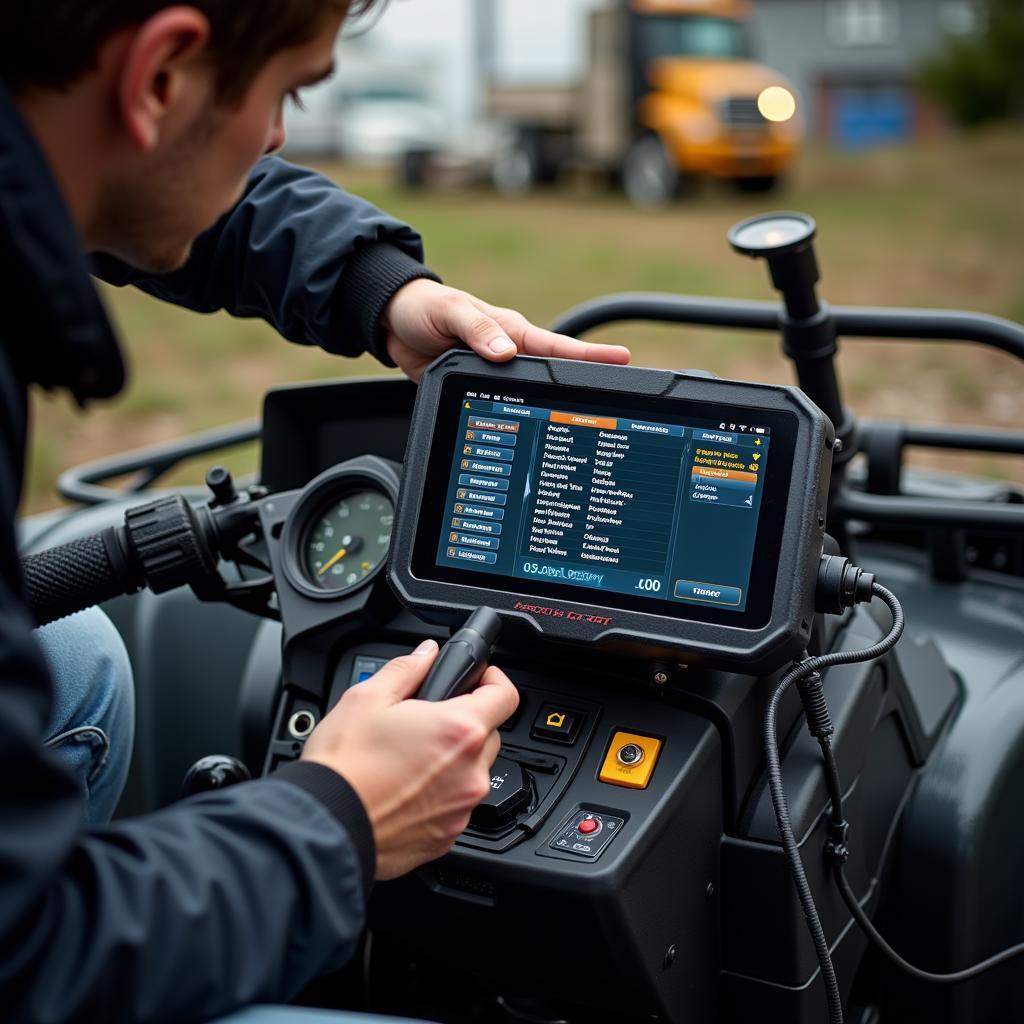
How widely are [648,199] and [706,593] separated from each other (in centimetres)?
1303

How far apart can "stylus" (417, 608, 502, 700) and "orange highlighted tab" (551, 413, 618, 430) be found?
23cm

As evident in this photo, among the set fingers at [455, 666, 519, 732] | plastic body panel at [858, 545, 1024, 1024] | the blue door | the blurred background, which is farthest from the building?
fingers at [455, 666, 519, 732]

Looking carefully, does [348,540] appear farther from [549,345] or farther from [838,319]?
[838,319]

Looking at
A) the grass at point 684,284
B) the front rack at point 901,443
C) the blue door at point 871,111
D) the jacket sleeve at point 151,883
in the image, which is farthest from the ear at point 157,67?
the blue door at point 871,111

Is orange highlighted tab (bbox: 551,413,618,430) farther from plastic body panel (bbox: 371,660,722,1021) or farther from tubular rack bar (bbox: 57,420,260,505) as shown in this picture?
tubular rack bar (bbox: 57,420,260,505)

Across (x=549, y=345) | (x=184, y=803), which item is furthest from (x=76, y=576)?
(x=549, y=345)

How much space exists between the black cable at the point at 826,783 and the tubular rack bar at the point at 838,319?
0.68 metres

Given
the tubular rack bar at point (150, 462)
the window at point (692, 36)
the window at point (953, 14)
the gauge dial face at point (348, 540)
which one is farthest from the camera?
the window at point (953, 14)

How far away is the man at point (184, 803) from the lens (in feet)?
2.89

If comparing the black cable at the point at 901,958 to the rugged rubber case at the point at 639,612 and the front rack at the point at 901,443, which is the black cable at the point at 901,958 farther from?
the front rack at the point at 901,443

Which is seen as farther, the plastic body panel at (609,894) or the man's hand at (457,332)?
the man's hand at (457,332)

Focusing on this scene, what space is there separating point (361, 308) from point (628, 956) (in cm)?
79

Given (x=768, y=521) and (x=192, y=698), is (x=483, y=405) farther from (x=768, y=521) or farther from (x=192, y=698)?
(x=192, y=698)

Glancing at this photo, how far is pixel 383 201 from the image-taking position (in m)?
14.5
